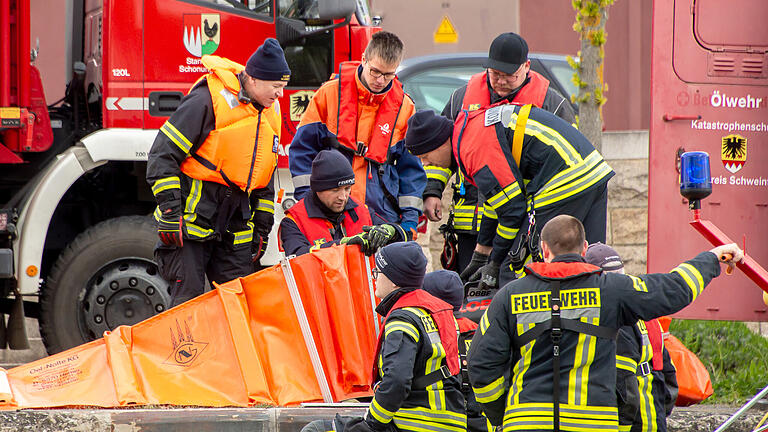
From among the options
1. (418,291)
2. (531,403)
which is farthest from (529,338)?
(418,291)

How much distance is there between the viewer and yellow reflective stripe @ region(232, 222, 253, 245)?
591 cm

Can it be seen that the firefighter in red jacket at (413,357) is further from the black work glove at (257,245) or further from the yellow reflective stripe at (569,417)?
the black work glove at (257,245)

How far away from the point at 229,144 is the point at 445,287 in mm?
1756

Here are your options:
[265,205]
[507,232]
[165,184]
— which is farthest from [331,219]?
[507,232]

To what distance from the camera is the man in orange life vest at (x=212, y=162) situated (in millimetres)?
5605

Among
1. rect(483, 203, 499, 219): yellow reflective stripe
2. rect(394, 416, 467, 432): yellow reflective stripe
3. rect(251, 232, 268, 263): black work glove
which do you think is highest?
rect(483, 203, 499, 219): yellow reflective stripe

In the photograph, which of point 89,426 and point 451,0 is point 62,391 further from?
point 451,0

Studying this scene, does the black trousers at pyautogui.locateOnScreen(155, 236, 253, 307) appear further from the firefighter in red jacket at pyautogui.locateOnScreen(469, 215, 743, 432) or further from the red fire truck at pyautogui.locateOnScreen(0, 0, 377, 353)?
the firefighter in red jacket at pyautogui.locateOnScreen(469, 215, 743, 432)

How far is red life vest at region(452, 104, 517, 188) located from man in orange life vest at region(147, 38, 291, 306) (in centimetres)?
128

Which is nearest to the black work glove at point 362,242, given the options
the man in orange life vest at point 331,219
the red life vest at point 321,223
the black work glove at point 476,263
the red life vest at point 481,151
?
the man in orange life vest at point 331,219

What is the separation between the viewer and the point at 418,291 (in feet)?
13.9

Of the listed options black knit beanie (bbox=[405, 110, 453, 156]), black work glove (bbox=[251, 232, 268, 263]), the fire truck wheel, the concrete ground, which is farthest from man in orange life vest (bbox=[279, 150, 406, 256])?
the fire truck wheel

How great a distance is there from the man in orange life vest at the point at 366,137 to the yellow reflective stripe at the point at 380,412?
6.66 ft

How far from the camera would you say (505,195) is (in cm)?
484
